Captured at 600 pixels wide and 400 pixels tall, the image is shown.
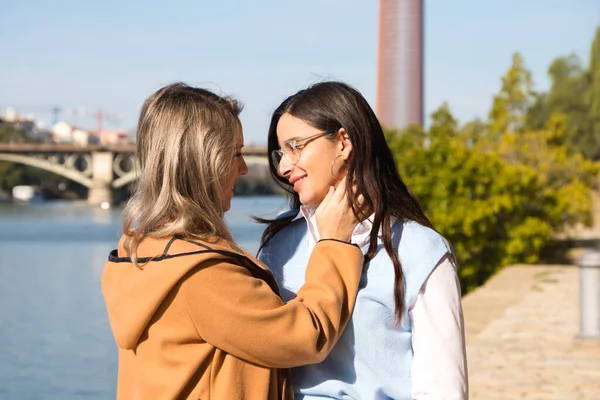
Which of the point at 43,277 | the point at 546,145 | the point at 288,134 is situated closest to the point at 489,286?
the point at 546,145

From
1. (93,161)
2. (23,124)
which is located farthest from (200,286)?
(23,124)

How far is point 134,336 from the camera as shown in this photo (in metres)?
1.78

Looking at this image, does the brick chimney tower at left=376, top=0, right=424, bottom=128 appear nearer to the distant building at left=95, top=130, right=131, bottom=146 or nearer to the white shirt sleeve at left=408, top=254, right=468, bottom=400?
the white shirt sleeve at left=408, top=254, right=468, bottom=400

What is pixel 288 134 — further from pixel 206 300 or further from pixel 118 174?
pixel 118 174

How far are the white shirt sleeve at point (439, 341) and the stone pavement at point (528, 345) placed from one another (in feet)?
11.7

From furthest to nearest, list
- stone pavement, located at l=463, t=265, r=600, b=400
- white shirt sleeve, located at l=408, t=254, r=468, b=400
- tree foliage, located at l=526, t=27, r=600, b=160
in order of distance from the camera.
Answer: tree foliage, located at l=526, t=27, r=600, b=160
stone pavement, located at l=463, t=265, r=600, b=400
white shirt sleeve, located at l=408, t=254, r=468, b=400

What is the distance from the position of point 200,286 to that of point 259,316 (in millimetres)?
125

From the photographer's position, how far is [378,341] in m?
1.87

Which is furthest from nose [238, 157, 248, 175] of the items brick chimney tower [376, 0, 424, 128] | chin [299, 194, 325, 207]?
brick chimney tower [376, 0, 424, 128]

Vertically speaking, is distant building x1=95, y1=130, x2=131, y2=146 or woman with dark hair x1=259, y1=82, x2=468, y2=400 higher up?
woman with dark hair x1=259, y1=82, x2=468, y2=400

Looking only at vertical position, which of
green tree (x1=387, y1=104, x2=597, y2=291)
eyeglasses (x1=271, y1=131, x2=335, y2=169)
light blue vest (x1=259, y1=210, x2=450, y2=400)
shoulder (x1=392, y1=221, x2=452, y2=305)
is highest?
eyeglasses (x1=271, y1=131, x2=335, y2=169)

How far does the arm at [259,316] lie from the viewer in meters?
1.71

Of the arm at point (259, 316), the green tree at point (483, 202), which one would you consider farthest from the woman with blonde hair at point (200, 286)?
the green tree at point (483, 202)

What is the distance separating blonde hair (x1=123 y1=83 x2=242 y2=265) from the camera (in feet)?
5.85
